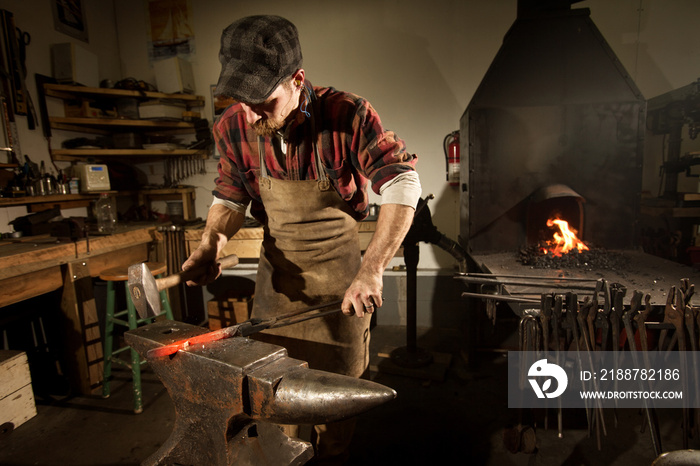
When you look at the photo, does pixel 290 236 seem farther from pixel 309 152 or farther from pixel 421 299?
pixel 421 299

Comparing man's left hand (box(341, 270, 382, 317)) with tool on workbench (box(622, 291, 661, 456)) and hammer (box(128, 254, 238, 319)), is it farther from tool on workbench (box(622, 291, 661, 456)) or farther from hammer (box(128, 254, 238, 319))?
tool on workbench (box(622, 291, 661, 456))

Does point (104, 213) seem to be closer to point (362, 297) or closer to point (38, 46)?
point (38, 46)

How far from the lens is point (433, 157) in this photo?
3.97 metres

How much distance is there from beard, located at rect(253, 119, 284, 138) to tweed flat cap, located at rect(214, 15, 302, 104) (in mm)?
177

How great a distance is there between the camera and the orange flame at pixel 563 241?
8.86 ft

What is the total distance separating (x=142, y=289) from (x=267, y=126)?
74 cm

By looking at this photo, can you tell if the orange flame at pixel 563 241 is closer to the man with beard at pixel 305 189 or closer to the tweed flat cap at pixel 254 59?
the man with beard at pixel 305 189

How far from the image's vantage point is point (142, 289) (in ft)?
3.76

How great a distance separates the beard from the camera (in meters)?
1.46

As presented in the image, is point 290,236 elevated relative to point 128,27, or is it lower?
lower

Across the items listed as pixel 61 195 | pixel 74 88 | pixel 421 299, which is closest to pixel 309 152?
pixel 421 299

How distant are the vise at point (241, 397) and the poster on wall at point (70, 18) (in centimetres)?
415

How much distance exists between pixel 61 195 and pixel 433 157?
357cm

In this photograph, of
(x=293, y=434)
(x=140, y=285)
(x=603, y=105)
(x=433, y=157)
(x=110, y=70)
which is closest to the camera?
(x=140, y=285)
